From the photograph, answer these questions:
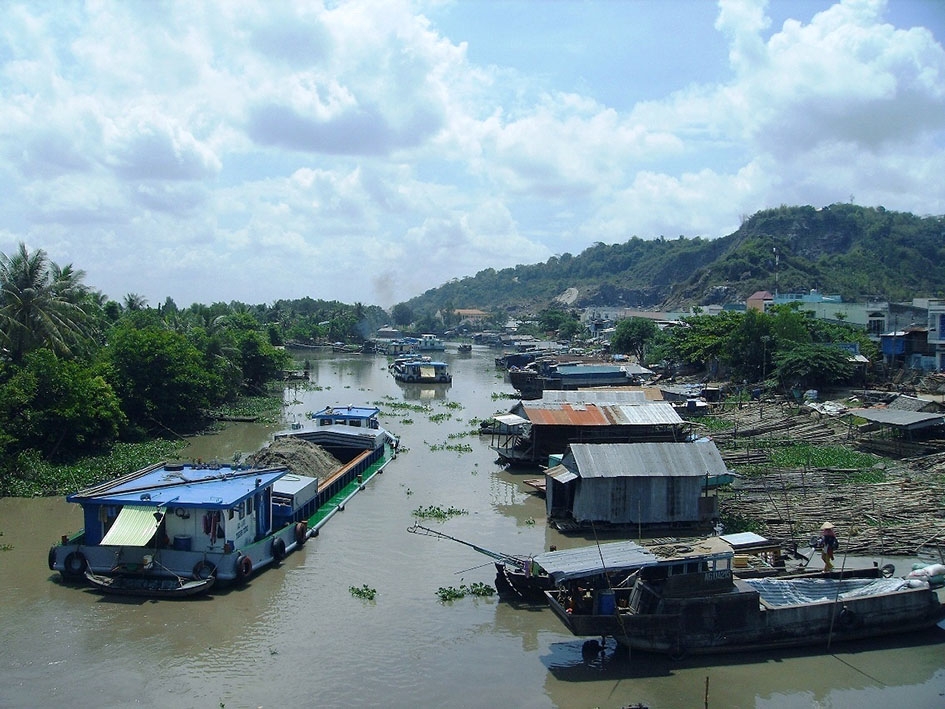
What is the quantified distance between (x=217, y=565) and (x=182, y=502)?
146 cm

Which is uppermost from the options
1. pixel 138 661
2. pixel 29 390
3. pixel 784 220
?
pixel 784 220

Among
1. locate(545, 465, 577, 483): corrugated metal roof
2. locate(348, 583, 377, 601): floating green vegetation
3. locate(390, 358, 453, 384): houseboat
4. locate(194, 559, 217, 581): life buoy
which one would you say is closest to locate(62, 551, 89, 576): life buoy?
locate(194, 559, 217, 581): life buoy

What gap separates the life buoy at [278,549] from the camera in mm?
17234

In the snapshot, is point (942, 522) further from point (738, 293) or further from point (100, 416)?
point (738, 293)

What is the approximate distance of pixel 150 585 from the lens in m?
15.1

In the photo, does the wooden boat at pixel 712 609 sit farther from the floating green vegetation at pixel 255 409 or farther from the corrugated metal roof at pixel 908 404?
the floating green vegetation at pixel 255 409

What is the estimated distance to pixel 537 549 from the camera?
18875mm

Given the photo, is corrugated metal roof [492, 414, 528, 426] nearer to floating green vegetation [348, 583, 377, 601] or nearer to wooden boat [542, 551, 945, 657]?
floating green vegetation [348, 583, 377, 601]

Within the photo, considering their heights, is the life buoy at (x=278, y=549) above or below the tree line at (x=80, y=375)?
below

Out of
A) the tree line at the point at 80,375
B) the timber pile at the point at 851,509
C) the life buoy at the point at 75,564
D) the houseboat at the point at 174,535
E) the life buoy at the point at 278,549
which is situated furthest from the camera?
the tree line at the point at 80,375

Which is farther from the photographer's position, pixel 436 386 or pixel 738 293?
pixel 738 293

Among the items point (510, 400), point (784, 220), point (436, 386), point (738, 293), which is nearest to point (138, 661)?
point (510, 400)

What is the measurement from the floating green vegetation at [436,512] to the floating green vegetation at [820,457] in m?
11.2

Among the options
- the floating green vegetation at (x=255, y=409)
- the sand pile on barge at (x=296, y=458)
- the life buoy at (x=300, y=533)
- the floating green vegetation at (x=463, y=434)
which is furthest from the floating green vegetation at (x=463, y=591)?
the floating green vegetation at (x=255, y=409)
